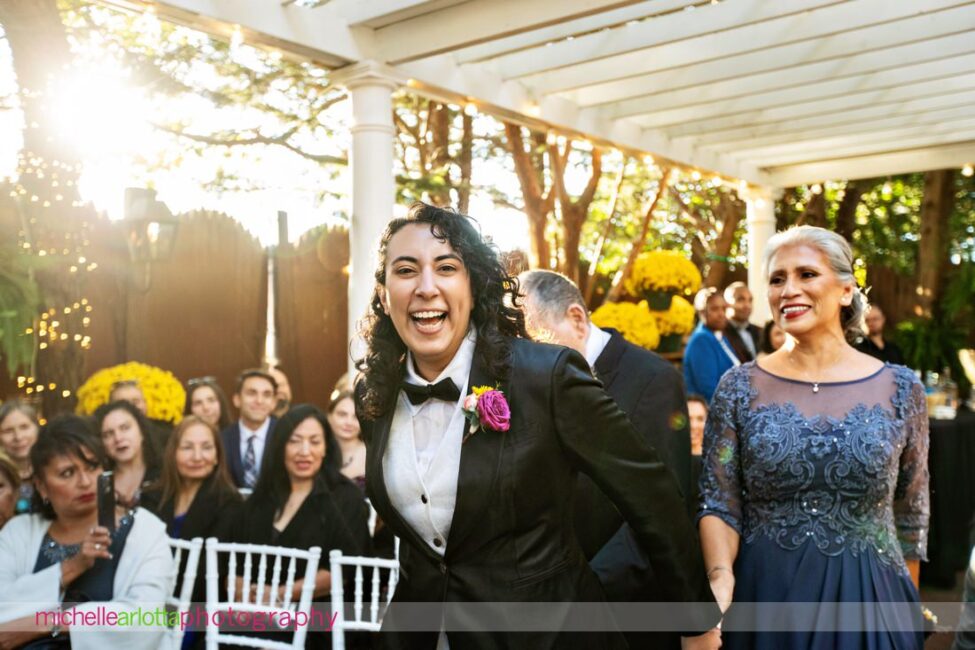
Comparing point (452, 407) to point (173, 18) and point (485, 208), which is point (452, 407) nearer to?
point (173, 18)

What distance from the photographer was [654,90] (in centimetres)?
714

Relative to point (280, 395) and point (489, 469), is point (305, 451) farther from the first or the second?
point (489, 469)

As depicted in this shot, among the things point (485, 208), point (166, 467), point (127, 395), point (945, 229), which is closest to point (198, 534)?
point (166, 467)

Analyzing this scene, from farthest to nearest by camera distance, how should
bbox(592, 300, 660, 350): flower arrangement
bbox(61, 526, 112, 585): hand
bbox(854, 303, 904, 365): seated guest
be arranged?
bbox(854, 303, 904, 365): seated guest → bbox(592, 300, 660, 350): flower arrangement → bbox(61, 526, 112, 585): hand

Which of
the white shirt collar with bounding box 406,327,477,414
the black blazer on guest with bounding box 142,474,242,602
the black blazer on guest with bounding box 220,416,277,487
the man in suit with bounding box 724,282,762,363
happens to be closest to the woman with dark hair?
the white shirt collar with bounding box 406,327,477,414

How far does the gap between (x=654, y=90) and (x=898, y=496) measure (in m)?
5.14

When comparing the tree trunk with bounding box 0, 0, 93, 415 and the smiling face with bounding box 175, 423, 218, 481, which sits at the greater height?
the tree trunk with bounding box 0, 0, 93, 415

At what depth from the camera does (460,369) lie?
6.37 ft

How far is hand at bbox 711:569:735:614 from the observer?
2365 millimetres

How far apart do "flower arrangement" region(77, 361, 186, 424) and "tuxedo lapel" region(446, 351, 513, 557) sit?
3.79m

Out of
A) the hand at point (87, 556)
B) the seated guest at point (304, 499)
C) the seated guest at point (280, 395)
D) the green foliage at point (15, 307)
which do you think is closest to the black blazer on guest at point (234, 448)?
the seated guest at point (280, 395)

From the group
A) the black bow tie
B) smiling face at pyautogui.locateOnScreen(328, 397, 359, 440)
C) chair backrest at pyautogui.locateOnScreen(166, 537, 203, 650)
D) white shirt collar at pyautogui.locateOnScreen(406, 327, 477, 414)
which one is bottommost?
chair backrest at pyautogui.locateOnScreen(166, 537, 203, 650)

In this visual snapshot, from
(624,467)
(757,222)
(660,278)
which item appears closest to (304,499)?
(624,467)

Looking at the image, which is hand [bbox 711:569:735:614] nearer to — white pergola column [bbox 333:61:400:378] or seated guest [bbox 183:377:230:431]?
seated guest [bbox 183:377:230:431]
